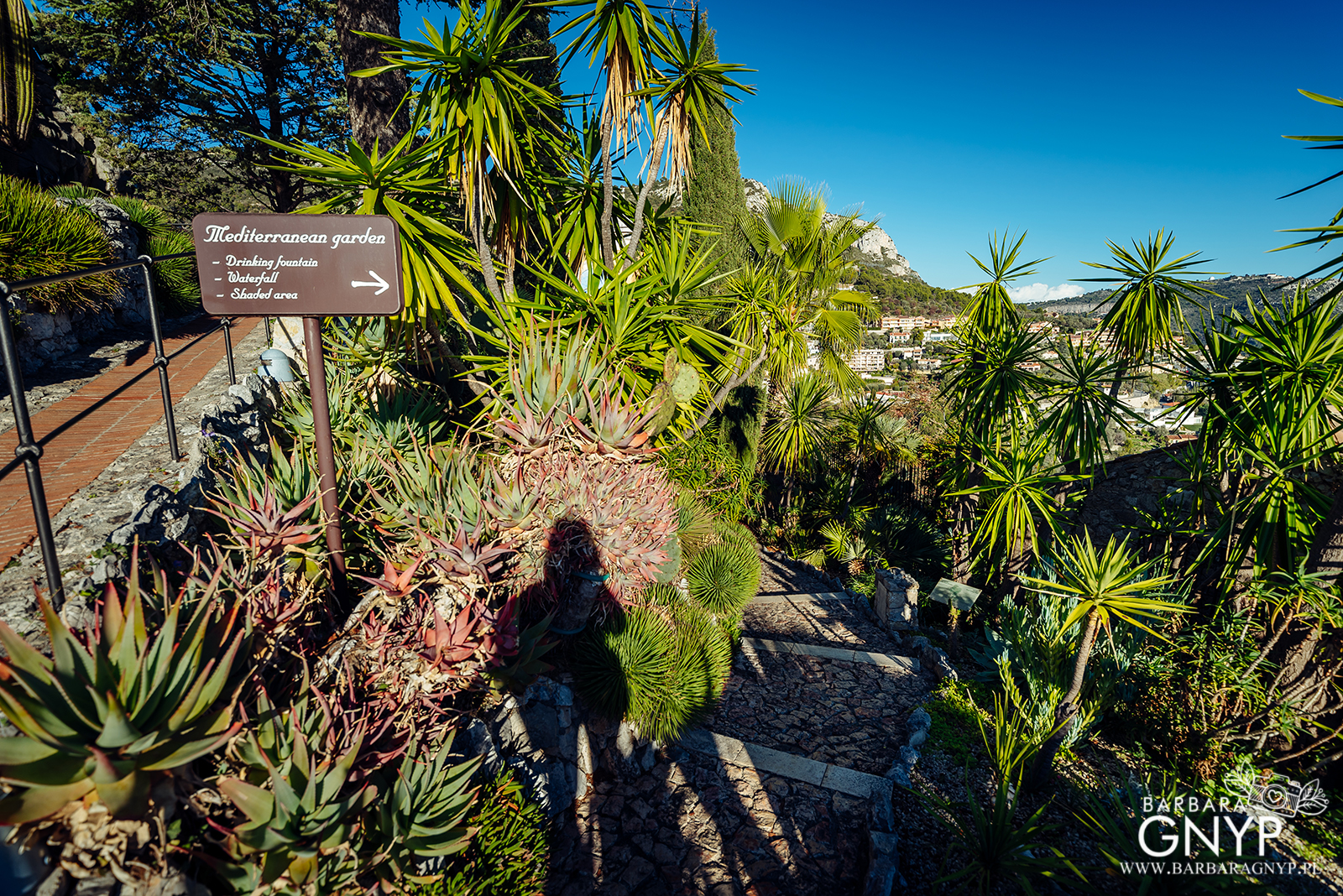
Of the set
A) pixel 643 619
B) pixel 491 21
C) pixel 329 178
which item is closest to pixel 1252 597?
pixel 643 619

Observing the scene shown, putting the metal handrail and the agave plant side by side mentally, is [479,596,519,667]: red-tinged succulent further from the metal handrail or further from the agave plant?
the metal handrail

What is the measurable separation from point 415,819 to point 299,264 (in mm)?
2303

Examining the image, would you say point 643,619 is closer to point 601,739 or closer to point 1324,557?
point 601,739

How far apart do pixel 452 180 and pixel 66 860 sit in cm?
438

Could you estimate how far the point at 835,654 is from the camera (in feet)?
16.7

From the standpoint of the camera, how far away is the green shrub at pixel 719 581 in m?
5.37

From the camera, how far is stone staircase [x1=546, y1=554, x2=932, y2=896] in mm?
2748

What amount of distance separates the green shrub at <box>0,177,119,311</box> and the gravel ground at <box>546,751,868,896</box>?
17.7 feet

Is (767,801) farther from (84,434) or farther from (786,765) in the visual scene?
(84,434)

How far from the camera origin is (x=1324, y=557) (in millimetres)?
3516

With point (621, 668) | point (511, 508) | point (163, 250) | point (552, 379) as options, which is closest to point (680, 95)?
point (552, 379)


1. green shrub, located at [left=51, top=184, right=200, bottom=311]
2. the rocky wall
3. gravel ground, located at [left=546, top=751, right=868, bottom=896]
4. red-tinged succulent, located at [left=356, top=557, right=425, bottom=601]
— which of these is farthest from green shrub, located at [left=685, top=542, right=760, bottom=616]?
green shrub, located at [left=51, top=184, right=200, bottom=311]

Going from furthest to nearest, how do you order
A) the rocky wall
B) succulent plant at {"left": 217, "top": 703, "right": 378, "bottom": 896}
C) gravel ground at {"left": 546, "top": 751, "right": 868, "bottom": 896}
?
1. the rocky wall
2. gravel ground at {"left": 546, "top": 751, "right": 868, "bottom": 896}
3. succulent plant at {"left": 217, "top": 703, "right": 378, "bottom": 896}

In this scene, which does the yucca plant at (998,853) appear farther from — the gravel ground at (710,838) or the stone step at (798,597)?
the stone step at (798,597)
